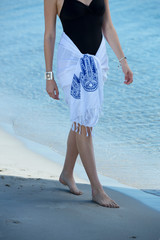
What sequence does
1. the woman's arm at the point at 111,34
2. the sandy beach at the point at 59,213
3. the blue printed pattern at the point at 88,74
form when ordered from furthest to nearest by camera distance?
the woman's arm at the point at 111,34
the blue printed pattern at the point at 88,74
the sandy beach at the point at 59,213

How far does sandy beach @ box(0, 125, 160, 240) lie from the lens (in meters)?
2.33

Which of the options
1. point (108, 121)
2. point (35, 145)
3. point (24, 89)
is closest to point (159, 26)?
point (24, 89)

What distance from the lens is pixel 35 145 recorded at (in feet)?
15.7

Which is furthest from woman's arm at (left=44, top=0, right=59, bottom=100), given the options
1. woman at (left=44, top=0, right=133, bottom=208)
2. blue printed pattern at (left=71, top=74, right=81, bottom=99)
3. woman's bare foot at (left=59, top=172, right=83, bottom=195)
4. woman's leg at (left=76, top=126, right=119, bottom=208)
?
woman's bare foot at (left=59, top=172, right=83, bottom=195)

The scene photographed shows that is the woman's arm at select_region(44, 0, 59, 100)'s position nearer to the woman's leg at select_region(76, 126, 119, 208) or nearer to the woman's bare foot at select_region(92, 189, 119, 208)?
the woman's leg at select_region(76, 126, 119, 208)

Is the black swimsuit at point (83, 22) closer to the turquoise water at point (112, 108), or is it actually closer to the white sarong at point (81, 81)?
the white sarong at point (81, 81)

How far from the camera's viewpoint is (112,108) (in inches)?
245

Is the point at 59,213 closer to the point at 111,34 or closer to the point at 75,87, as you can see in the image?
the point at 75,87

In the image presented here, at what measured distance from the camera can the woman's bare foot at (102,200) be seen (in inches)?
115

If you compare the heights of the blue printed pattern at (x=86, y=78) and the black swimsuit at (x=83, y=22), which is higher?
the black swimsuit at (x=83, y=22)

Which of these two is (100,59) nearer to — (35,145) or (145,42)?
(35,145)

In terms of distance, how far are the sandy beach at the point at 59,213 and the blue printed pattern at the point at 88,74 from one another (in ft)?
2.20

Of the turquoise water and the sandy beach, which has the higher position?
the turquoise water

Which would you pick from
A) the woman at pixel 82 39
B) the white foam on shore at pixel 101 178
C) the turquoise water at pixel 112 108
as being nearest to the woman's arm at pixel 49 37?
the woman at pixel 82 39
